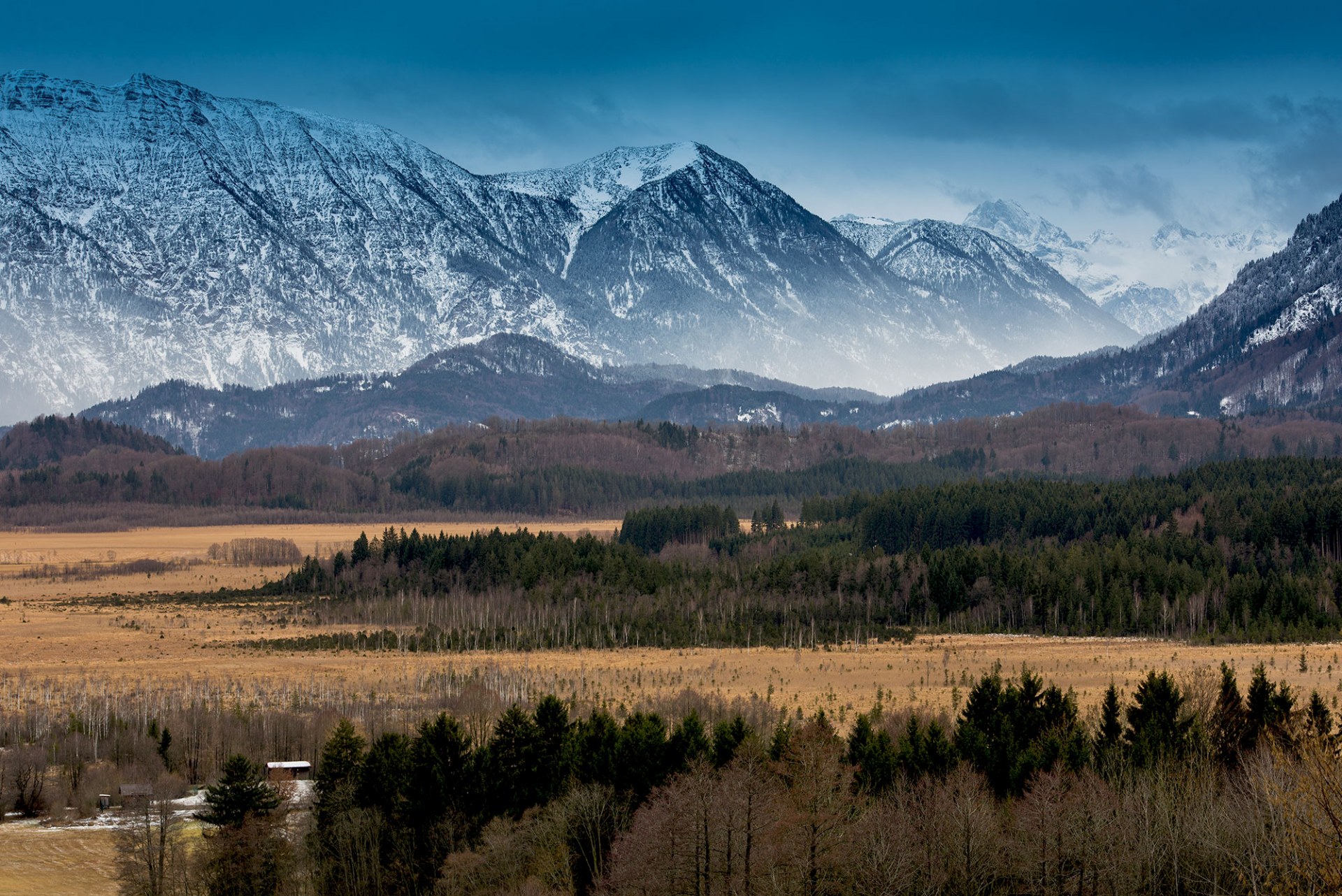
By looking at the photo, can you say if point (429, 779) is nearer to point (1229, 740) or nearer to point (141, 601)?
point (1229, 740)

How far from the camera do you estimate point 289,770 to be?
69688 mm

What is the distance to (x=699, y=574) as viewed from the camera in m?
153

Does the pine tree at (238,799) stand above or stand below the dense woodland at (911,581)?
below

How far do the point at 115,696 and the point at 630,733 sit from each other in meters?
41.7

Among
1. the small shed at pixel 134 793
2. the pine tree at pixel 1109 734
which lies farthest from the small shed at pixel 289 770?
the pine tree at pixel 1109 734

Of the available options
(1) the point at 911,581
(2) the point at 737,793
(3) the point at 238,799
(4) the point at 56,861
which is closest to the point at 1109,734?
(2) the point at 737,793

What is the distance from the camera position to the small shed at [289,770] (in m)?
68.0

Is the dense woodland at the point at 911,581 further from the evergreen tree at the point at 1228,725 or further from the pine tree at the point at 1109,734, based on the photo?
the pine tree at the point at 1109,734

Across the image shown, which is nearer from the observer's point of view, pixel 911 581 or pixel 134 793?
pixel 134 793

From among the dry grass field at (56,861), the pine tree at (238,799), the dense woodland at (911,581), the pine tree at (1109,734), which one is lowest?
the dry grass field at (56,861)

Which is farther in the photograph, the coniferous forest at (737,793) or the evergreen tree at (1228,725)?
the evergreen tree at (1228,725)

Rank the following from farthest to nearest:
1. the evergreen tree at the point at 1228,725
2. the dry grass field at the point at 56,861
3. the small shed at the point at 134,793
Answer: the small shed at the point at 134,793, the evergreen tree at the point at 1228,725, the dry grass field at the point at 56,861

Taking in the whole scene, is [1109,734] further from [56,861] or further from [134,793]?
[56,861]

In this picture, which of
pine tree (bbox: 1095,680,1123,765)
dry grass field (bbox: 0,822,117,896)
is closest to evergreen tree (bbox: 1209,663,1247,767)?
pine tree (bbox: 1095,680,1123,765)
